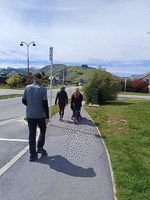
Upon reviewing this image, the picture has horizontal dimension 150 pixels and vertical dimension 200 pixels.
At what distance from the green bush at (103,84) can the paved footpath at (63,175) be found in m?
10.0

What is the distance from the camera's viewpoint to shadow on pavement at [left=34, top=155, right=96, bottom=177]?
3.24 m

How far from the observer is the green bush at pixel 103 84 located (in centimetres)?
1431

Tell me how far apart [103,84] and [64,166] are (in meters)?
11.4

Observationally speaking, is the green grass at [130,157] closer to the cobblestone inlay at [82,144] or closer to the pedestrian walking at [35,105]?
the cobblestone inlay at [82,144]

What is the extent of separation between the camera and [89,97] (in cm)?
1495

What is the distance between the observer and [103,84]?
46.2 feet

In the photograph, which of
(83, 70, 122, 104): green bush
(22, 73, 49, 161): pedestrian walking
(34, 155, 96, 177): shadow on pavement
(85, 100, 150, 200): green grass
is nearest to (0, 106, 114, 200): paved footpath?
(34, 155, 96, 177): shadow on pavement

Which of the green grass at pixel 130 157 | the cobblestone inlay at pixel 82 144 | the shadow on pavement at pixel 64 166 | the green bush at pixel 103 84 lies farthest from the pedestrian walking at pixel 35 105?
the green bush at pixel 103 84

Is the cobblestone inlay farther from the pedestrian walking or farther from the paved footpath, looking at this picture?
the pedestrian walking

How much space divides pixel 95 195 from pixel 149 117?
596 cm

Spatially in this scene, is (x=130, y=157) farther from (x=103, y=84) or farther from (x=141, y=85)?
(x=141, y=85)

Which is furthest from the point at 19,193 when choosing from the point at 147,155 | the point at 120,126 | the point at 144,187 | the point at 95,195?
→ the point at 120,126

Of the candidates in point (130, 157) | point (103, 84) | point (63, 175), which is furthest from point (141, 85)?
point (63, 175)

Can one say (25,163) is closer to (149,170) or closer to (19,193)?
(19,193)
